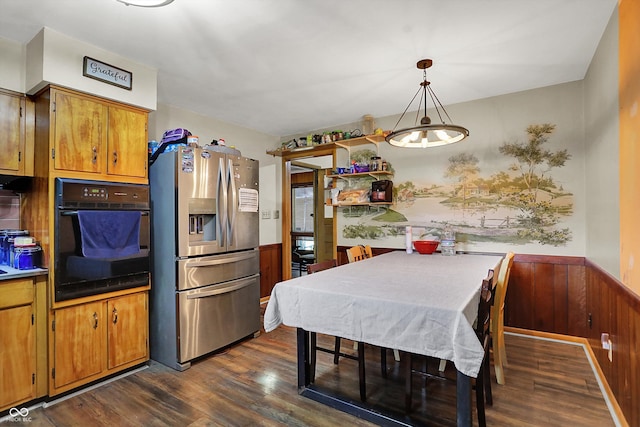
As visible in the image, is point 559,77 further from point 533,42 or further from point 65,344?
point 65,344

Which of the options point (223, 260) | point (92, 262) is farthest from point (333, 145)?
point (92, 262)

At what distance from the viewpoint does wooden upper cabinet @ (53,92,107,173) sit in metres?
2.22

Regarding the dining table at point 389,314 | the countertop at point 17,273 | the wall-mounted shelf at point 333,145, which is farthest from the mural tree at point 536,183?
the countertop at point 17,273

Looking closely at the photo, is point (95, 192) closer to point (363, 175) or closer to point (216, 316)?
point (216, 316)

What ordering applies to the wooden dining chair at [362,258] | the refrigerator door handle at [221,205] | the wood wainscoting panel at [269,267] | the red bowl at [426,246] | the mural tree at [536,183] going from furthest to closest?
the wood wainscoting panel at [269,267], the red bowl at [426,246], the mural tree at [536,183], the refrigerator door handle at [221,205], the wooden dining chair at [362,258]

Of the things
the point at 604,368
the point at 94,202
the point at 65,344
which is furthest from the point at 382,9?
the point at 65,344

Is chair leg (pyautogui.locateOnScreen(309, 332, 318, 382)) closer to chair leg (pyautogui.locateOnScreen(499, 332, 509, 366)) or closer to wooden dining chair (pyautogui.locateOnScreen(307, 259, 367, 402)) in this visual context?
wooden dining chair (pyautogui.locateOnScreen(307, 259, 367, 402))

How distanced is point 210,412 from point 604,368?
2744 millimetres

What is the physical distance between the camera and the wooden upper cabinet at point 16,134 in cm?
223

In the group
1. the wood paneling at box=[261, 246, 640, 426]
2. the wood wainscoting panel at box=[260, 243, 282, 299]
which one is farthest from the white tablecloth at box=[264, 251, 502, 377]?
the wood wainscoting panel at box=[260, 243, 282, 299]

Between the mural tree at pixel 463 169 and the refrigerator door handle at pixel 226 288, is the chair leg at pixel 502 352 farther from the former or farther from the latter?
the refrigerator door handle at pixel 226 288

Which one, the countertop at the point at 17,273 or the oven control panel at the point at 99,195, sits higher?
the oven control panel at the point at 99,195

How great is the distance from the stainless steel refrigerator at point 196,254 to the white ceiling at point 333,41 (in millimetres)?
775

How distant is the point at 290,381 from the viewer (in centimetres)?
239
